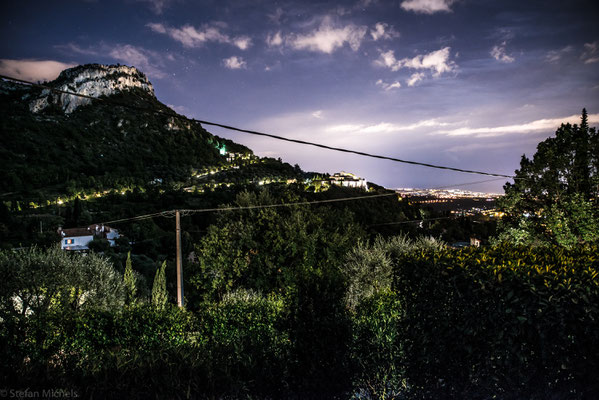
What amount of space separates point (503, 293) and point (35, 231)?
6332 cm

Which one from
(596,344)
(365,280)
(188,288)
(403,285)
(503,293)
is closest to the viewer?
(596,344)

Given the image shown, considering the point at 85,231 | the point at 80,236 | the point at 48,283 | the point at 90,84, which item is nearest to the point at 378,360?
the point at 48,283

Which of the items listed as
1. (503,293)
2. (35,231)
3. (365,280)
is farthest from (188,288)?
(35,231)

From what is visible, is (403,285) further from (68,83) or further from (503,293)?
(68,83)

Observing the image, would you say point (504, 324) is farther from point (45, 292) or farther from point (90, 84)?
point (90, 84)

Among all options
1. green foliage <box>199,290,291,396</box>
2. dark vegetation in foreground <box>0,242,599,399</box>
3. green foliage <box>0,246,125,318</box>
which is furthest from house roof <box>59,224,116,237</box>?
green foliage <box>199,290,291,396</box>

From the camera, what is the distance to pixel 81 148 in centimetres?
8406

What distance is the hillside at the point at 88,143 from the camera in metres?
71.6

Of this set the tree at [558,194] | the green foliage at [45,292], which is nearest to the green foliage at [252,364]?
the green foliage at [45,292]

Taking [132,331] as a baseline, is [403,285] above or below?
above

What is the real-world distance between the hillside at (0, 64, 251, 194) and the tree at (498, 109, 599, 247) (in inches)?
2718

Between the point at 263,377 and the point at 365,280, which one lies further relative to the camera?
the point at 365,280

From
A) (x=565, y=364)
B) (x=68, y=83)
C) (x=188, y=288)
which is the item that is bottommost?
(x=188, y=288)

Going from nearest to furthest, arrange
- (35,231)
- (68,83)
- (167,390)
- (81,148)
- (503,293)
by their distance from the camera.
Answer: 1. (503,293)
2. (167,390)
3. (35,231)
4. (81,148)
5. (68,83)
